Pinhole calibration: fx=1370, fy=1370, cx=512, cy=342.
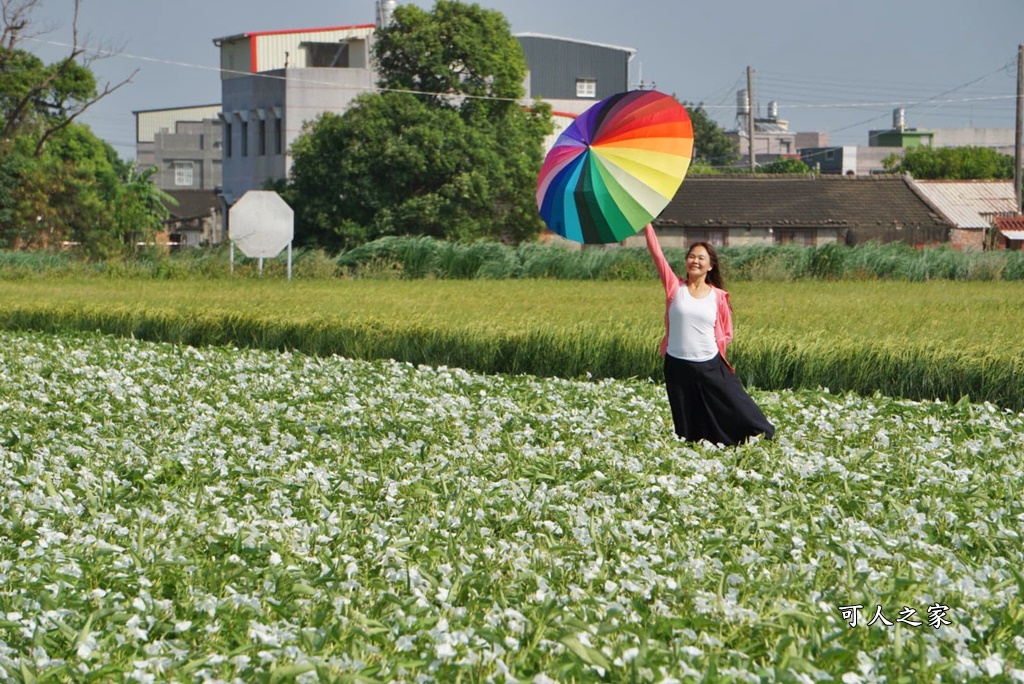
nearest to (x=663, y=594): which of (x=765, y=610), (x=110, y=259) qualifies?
(x=765, y=610)

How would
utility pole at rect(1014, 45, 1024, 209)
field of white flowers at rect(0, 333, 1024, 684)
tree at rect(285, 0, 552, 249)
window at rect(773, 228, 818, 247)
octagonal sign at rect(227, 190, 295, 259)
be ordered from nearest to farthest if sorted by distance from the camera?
field of white flowers at rect(0, 333, 1024, 684) < octagonal sign at rect(227, 190, 295, 259) < tree at rect(285, 0, 552, 249) < utility pole at rect(1014, 45, 1024, 209) < window at rect(773, 228, 818, 247)

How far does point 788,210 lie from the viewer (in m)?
50.0

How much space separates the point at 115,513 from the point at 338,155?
35.9 metres

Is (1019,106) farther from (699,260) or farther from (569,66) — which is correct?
(699,260)

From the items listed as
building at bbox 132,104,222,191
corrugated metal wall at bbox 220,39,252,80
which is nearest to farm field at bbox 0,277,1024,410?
corrugated metal wall at bbox 220,39,252,80

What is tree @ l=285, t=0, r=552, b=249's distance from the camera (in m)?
42.3

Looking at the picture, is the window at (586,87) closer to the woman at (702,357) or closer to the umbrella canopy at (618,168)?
the woman at (702,357)

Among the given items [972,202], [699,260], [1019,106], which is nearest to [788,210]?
[1019,106]

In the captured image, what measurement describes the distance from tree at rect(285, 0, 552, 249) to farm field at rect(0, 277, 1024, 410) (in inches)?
634

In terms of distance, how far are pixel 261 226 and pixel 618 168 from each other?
76.8 ft

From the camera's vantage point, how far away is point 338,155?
4294cm

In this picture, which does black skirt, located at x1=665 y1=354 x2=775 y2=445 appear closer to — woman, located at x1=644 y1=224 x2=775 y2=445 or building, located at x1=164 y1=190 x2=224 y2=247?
woman, located at x1=644 y1=224 x2=775 y2=445

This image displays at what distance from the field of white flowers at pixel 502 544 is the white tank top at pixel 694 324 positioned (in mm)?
693

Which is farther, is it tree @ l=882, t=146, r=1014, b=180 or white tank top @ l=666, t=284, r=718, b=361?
tree @ l=882, t=146, r=1014, b=180
